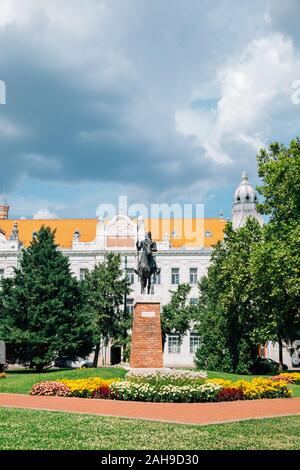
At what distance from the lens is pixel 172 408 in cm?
1590

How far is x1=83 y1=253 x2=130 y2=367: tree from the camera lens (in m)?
47.8

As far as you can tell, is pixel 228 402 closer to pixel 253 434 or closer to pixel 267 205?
pixel 253 434

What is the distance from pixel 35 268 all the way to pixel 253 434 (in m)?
32.0

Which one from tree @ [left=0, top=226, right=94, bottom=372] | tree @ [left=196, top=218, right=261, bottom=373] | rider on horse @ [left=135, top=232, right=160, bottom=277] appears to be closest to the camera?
rider on horse @ [left=135, top=232, right=160, bottom=277]

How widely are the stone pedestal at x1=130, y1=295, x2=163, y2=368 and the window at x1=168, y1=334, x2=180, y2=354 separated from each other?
123 ft

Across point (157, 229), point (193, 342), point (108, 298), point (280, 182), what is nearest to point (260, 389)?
point (280, 182)

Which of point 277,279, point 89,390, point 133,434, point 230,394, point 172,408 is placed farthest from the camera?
point 277,279

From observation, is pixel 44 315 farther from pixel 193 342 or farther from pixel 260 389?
pixel 193 342

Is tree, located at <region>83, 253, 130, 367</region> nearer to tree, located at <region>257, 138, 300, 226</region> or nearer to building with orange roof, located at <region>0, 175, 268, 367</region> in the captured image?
building with orange roof, located at <region>0, 175, 268, 367</region>

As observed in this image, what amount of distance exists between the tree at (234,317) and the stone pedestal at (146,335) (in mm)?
11930

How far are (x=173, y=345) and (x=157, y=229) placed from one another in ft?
46.5

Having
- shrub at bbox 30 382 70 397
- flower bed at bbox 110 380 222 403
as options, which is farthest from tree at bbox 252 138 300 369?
shrub at bbox 30 382 70 397

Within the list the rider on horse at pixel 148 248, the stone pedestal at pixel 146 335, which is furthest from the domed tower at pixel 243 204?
the stone pedestal at pixel 146 335
